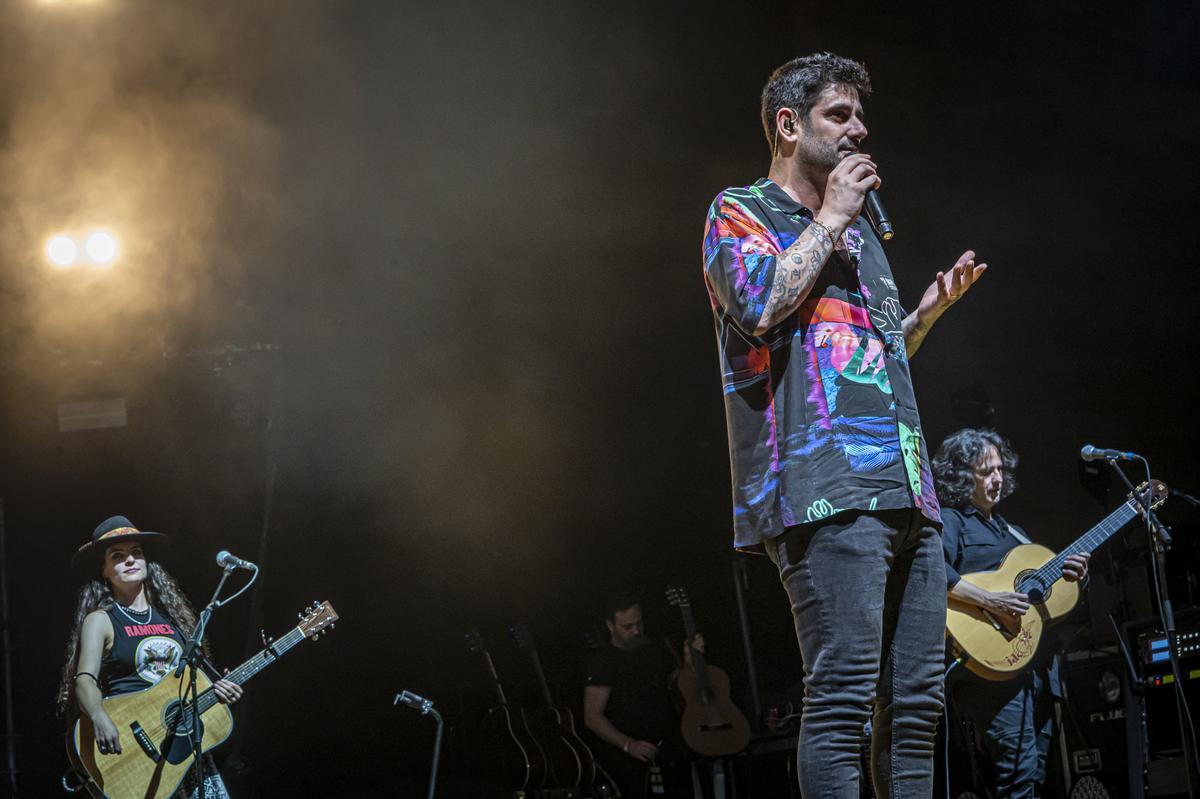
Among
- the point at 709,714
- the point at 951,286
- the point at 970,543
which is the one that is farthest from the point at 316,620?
the point at 951,286

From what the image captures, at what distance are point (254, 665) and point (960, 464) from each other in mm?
3245

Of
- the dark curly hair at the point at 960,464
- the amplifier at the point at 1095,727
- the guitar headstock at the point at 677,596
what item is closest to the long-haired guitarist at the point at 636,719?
the guitar headstock at the point at 677,596

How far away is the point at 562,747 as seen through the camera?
6.16 m

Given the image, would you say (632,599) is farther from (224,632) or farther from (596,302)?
(224,632)

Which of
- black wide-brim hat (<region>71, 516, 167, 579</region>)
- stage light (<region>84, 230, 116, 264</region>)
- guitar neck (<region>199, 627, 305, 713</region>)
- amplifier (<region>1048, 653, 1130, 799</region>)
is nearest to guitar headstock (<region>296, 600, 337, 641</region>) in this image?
guitar neck (<region>199, 627, 305, 713</region>)

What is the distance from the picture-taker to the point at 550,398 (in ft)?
22.6

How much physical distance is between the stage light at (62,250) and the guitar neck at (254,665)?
96.2 inches

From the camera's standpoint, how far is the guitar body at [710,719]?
594 cm

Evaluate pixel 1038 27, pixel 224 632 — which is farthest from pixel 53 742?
pixel 1038 27

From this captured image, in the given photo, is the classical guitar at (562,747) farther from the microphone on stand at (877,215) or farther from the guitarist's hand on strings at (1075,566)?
the microphone on stand at (877,215)

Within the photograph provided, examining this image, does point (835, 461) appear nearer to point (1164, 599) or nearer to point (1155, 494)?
point (1164, 599)

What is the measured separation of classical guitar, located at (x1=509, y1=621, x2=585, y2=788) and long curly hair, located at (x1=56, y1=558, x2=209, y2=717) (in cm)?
222

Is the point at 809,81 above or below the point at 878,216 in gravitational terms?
above

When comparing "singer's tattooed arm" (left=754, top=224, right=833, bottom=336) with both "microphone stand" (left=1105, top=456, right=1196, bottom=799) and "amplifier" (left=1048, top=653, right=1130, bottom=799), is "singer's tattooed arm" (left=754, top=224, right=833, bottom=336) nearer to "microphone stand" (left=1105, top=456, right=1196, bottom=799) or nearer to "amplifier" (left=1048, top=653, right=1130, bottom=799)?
"microphone stand" (left=1105, top=456, right=1196, bottom=799)
